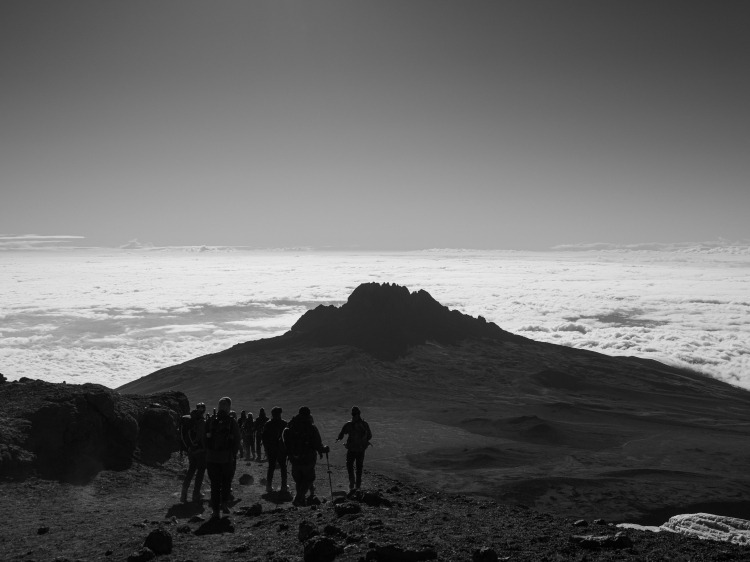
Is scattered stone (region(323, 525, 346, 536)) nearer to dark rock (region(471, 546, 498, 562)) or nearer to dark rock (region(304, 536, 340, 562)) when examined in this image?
dark rock (region(304, 536, 340, 562))

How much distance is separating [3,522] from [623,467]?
140 ft

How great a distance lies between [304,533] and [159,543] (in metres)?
2.35

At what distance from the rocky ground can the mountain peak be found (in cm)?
9582

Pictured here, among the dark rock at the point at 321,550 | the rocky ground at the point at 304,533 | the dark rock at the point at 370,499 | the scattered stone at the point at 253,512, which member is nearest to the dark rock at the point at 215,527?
the rocky ground at the point at 304,533

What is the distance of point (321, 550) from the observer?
8.60m

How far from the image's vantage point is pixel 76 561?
8.85 meters

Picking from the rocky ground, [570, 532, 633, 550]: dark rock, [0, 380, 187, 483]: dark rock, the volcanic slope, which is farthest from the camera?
the volcanic slope

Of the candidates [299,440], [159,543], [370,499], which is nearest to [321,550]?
[159,543]

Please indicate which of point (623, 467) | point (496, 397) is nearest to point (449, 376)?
point (496, 397)

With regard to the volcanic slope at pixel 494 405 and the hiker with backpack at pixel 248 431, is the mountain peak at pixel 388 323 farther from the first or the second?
the hiker with backpack at pixel 248 431

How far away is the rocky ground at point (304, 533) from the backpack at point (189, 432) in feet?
4.67

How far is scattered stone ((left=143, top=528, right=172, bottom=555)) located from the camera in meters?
9.08

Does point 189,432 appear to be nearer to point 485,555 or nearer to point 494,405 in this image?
point 485,555

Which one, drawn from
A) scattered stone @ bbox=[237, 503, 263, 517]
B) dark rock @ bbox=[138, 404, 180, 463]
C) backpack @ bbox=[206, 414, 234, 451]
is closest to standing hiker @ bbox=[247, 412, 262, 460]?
dark rock @ bbox=[138, 404, 180, 463]
